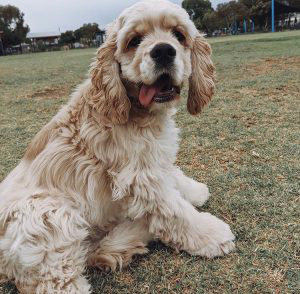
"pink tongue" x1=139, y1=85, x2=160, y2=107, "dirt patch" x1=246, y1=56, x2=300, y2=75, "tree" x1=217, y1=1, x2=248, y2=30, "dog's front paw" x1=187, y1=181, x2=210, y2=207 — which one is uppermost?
"tree" x1=217, y1=1, x2=248, y2=30

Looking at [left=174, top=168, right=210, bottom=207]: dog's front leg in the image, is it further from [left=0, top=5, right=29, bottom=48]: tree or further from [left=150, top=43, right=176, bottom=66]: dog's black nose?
[left=0, top=5, right=29, bottom=48]: tree

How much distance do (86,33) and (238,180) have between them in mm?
73747

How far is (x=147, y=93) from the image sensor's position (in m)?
2.42

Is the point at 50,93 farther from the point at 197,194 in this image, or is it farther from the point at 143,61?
the point at 143,61

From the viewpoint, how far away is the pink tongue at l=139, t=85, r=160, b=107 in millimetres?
2412

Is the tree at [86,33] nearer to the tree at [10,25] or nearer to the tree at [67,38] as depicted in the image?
the tree at [67,38]

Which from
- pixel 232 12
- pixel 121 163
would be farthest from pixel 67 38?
pixel 121 163

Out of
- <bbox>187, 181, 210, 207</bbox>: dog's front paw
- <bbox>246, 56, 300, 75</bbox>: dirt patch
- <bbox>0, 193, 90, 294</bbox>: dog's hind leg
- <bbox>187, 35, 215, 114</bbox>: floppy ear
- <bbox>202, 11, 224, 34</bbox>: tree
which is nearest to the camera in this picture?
<bbox>0, 193, 90, 294</bbox>: dog's hind leg

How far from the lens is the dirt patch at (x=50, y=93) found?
8.16 meters

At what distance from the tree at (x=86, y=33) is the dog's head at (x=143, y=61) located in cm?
7199

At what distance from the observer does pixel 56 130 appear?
8.18ft

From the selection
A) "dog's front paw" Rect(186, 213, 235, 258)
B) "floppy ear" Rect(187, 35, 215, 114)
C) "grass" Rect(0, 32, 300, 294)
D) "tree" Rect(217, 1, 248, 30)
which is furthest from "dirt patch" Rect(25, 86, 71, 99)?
"tree" Rect(217, 1, 248, 30)

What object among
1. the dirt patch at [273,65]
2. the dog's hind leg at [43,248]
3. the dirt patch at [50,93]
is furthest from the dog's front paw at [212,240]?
the dirt patch at [273,65]

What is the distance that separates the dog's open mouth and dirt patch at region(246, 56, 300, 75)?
7.02 meters
